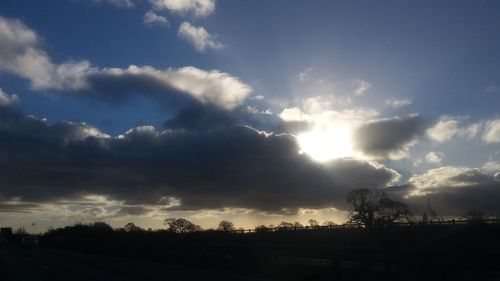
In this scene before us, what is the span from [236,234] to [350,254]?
32682 mm

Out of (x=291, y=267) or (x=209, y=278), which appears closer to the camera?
(x=209, y=278)

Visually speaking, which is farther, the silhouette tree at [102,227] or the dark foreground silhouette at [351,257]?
the silhouette tree at [102,227]

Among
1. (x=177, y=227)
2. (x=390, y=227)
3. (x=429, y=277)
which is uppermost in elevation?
(x=177, y=227)

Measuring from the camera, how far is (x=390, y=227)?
42.7 metres

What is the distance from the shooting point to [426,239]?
37875mm

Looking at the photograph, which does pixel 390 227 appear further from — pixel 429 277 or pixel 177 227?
pixel 177 227

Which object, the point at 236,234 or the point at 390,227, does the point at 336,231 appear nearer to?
the point at 390,227

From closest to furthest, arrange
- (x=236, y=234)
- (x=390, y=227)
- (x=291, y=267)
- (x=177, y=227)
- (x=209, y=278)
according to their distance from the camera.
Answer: (x=209, y=278), (x=291, y=267), (x=390, y=227), (x=236, y=234), (x=177, y=227)

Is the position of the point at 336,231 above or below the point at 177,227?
below

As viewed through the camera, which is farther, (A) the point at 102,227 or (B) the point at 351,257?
(A) the point at 102,227

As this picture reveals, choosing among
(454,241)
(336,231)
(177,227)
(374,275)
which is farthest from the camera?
(177,227)

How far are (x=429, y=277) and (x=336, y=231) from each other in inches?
1258

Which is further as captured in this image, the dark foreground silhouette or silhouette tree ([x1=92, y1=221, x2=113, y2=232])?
silhouette tree ([x1=92, y1=221, x2=113, y2=232])

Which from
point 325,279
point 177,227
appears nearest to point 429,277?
point 325,279
